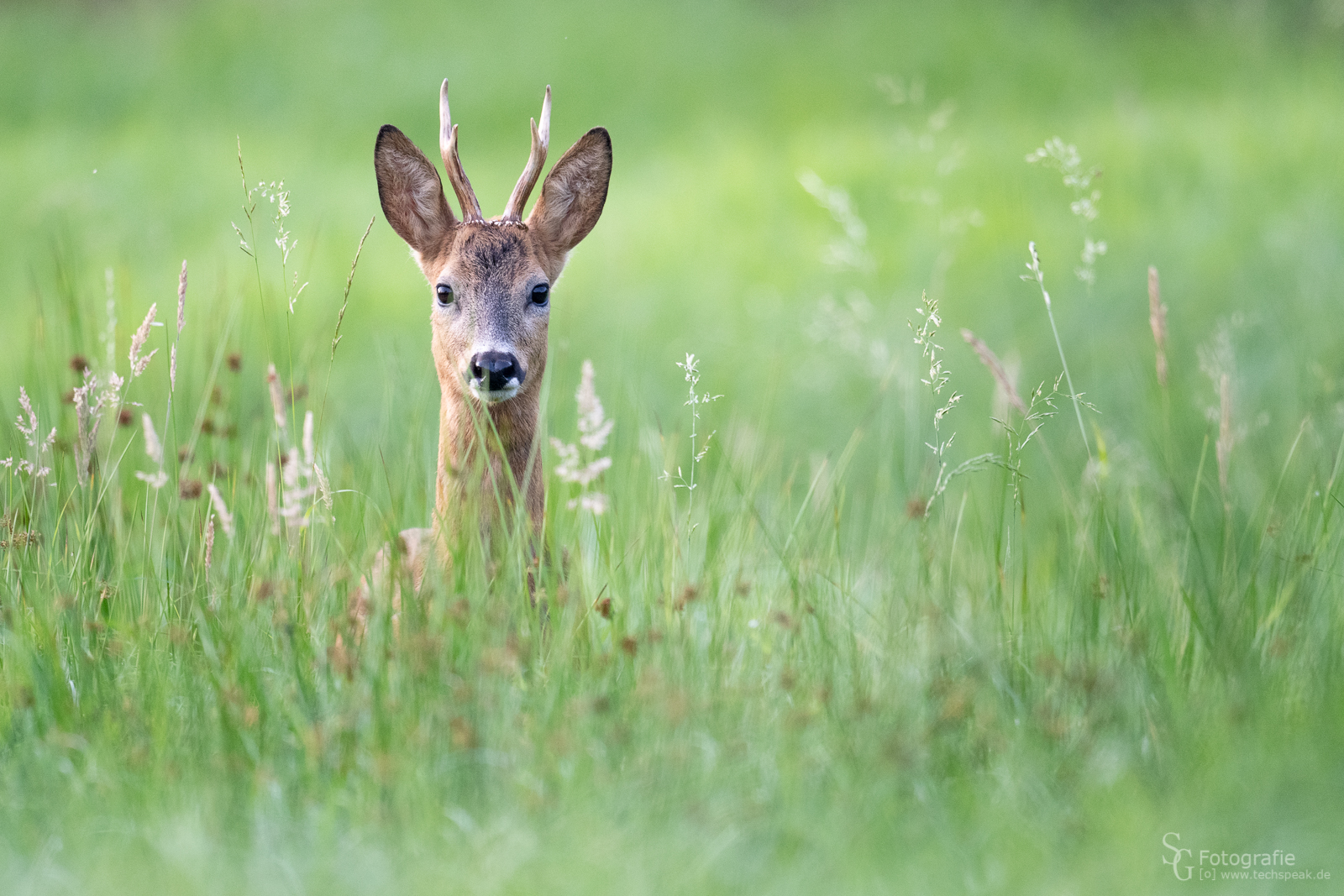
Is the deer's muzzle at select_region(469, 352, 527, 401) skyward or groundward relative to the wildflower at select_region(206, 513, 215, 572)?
skyward

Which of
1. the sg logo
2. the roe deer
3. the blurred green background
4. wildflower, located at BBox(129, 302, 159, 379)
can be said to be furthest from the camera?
the blurred green background

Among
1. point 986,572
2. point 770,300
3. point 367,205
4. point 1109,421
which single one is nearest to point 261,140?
point 367,205

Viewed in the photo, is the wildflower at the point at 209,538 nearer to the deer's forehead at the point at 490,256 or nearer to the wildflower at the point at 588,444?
the wildflower at the point at 588,444

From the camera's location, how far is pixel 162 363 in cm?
715

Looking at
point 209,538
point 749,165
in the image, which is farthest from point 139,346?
point 749,165

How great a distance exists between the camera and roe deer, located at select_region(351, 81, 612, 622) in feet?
13.5

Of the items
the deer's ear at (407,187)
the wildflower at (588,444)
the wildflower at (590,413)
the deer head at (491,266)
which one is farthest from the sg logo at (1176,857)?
the deer's ear at (407,187)

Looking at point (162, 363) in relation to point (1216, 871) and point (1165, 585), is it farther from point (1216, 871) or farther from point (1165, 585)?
point (1216, 871)

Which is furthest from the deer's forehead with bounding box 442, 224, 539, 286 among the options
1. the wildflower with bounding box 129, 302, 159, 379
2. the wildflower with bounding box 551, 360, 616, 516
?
the wildflower with bounding box 129, 302, 159, 379

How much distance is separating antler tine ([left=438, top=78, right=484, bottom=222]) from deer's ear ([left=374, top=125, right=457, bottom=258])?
0.06m

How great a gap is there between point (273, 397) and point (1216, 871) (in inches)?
102

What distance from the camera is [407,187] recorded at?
4.61 metres

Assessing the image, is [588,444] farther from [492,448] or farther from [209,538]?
[209,538]

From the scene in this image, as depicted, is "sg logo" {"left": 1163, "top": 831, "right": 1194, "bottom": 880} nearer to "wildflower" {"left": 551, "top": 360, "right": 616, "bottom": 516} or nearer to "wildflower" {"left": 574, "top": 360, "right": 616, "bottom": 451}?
"wildflower" {"left": 551, "top": 360, "right": 616, "bottom": 516}
